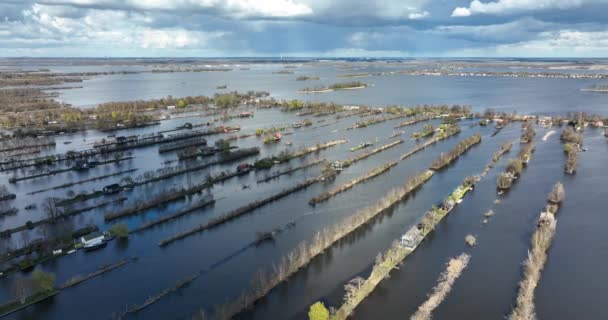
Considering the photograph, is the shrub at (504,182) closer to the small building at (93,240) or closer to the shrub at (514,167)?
the shrub at (514,167)

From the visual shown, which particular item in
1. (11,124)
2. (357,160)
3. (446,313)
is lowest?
(446,313)

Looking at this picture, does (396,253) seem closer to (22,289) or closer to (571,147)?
(22,289)

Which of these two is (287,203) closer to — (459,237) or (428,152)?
(459,237)

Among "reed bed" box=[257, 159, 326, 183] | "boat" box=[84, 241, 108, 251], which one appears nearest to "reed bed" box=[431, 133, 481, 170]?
"reed bed" box=[257, 159, 326, 183]

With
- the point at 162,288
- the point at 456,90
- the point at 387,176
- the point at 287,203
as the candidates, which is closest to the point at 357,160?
the point at 387,176

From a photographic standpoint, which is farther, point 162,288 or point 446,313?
point 162,288
